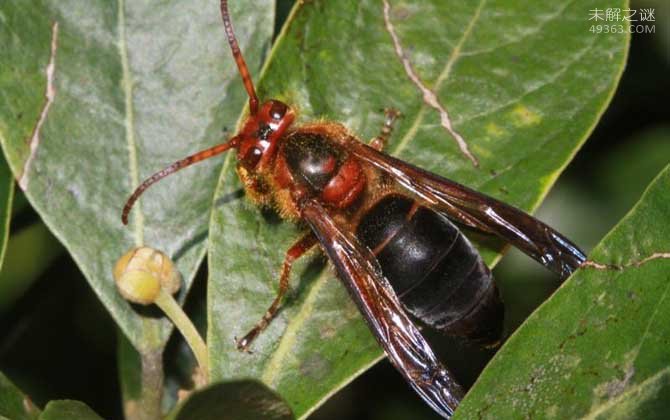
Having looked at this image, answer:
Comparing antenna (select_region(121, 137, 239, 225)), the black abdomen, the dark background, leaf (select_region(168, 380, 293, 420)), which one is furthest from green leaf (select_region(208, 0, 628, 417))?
leaf (select_region(168, 380, 293, 420))

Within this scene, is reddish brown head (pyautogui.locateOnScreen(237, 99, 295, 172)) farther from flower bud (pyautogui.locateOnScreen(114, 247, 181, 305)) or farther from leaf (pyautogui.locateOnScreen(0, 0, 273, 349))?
flower bud (pyautogui.locateOnScreen(114, 247, 181, 305))

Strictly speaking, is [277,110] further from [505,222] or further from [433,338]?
[433,338]

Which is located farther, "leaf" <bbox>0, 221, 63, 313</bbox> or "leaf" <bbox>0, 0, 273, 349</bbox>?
"leaf" <bbox>0, 221, 63, 313</bbox>

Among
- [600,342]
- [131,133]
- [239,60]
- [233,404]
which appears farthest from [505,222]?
[233,404]

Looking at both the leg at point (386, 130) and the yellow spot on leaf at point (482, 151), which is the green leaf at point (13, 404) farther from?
the yellow spot on leaf at point (482, 151)

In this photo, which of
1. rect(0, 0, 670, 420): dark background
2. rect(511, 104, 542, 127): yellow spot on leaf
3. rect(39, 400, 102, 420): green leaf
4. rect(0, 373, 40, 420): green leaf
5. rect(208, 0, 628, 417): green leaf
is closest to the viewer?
rect(39, 400, 102, 420): green leaf

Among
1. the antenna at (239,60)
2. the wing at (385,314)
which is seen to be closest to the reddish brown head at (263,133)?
the antenna at (239,60)
